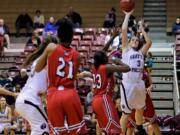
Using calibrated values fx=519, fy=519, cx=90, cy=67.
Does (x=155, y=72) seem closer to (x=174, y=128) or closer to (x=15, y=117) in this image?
(x=174, y=128)

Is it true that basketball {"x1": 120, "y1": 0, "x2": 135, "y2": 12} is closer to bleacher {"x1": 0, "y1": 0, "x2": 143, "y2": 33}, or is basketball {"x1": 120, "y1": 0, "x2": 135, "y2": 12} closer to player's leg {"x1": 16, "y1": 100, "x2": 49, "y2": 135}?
player's leg {"x1": 16, "y1": 100, "x2": 49, "y2": 135}

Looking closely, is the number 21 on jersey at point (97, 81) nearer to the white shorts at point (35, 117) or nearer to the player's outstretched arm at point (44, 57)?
the white shorts at point (35, 117)

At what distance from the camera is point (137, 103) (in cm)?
823

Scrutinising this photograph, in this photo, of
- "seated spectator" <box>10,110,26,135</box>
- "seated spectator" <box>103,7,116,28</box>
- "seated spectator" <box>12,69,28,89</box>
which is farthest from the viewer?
"seated spectator" <box>103,7,116,28</box>

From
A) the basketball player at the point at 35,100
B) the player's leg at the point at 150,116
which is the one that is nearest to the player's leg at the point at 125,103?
the player's leg at the point at 150,116

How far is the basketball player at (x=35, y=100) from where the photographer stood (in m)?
5.98

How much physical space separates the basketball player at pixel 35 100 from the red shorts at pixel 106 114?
1.26m

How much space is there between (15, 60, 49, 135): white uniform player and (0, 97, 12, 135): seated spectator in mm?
5622

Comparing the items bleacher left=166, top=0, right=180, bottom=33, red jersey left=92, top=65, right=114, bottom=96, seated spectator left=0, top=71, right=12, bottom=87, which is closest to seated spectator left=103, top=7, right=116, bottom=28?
bleacher left=166, top=0, right=180, bottom=33

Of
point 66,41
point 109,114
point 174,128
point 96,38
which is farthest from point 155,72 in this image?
point 66,41

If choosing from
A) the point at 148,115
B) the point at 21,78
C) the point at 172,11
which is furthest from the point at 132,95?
the point at 172,11

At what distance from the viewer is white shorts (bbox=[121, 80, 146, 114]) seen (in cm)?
816

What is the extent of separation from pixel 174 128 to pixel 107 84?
4958mm

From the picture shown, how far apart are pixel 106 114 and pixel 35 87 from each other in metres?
1.45
